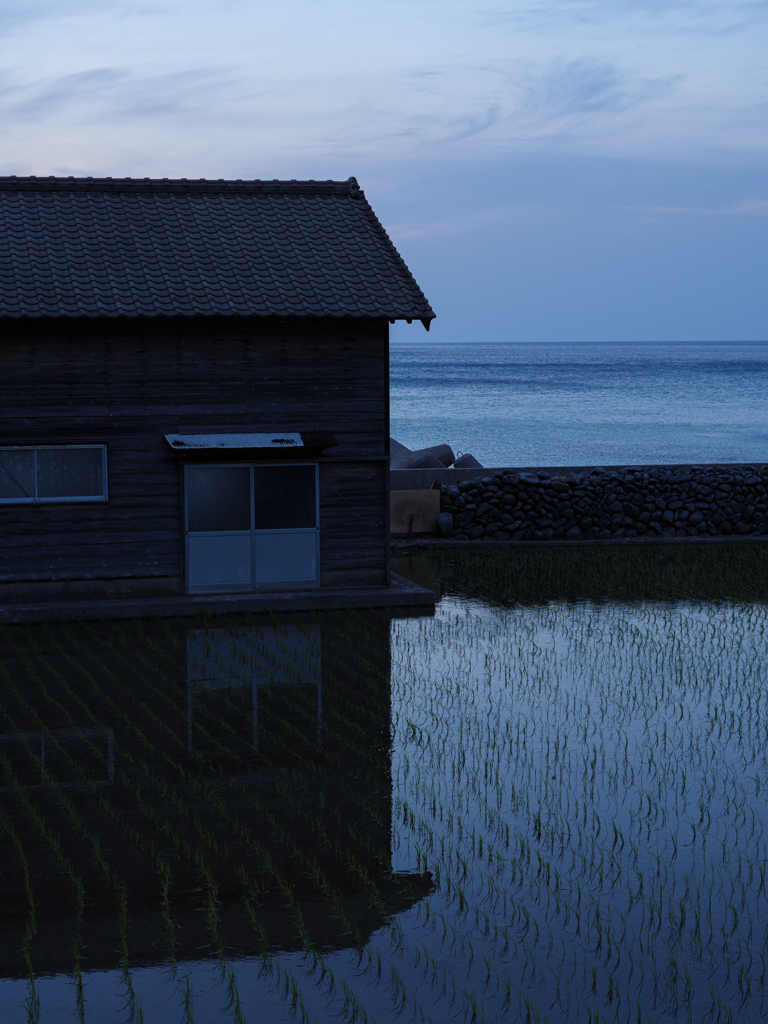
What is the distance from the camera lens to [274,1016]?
617cm

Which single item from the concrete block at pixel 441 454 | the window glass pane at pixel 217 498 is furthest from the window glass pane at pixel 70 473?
the concrete block at pixel 441 454

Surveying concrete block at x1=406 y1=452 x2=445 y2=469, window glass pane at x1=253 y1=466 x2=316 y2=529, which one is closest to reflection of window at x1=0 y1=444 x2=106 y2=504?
window glass pane at x1=253 y1=466 x2=316 y2=529

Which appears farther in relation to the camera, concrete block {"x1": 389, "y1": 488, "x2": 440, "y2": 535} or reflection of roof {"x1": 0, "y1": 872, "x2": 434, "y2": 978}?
concrete block {"x1": 389, "y1": 488, "x2": 440, "y2": 535}

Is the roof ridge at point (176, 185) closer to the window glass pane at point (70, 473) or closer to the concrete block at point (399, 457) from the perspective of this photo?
the window glass pane at point (70, 473)

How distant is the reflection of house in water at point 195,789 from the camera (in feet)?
23.8

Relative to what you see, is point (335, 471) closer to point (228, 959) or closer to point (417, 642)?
point (417, 642)

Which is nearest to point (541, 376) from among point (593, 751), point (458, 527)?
point (458, 527)

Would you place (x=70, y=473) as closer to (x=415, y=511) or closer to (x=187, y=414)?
(x=187, y=414)

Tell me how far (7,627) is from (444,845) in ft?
31.4

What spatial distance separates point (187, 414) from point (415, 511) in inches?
302

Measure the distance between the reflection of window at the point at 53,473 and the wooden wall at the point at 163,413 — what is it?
0.14 m

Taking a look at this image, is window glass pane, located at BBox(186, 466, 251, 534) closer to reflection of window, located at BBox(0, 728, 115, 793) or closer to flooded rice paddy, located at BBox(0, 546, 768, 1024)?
flooded rice paddy, located at BBox(0, 546, 768, 1024)

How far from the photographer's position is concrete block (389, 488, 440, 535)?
23641mm

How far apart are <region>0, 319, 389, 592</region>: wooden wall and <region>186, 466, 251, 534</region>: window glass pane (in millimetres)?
230
